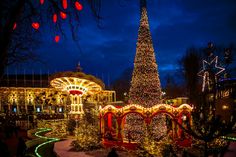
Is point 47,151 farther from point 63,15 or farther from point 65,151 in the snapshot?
point 63,15

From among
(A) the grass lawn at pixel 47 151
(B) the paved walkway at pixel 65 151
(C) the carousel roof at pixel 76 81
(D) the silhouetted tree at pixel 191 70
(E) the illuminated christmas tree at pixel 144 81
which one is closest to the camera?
(A) the grass lawn at pixel 47 151

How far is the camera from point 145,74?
17375 millimetres

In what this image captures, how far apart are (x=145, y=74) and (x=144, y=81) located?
0.40 meters

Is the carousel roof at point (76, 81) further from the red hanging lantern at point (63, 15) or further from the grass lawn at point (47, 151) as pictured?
the red hanging lantern at point (63, 15)

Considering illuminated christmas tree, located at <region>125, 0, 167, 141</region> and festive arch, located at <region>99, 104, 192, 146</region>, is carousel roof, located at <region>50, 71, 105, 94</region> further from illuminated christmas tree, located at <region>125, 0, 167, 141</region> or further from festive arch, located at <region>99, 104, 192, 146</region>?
illuminated christmas tree, located at <region>125, 0, 167, 141</region>

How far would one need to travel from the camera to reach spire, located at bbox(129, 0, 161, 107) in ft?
57.1

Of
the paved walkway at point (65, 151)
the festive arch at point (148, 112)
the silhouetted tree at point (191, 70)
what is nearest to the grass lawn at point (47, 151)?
the paved walkway at point (65, 151)

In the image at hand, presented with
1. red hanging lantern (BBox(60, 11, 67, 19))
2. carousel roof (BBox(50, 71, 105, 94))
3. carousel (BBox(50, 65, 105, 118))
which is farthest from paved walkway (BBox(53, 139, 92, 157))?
red hanging lantern (BBox(60, 11, 67, 19))

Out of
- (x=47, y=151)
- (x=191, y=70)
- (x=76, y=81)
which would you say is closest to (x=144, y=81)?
(x=76, y=81)

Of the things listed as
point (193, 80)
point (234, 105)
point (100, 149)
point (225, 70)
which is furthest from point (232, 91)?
point (100, 149)

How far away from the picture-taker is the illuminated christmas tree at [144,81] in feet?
57.1

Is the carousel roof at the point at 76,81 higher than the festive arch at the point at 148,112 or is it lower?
higher

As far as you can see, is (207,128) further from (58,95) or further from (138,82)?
(58,95)

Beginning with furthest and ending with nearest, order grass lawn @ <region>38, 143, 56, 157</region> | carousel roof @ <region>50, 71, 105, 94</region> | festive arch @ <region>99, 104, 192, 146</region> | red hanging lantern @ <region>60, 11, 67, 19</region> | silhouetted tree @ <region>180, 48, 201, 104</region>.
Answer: silhouetted tree @ <region>180, 48, 201, 104</region> < carousel roof @ <region>50, 71, 105, 94</region> < festive arch @ <region>99, 104, 192, 146</region> < grass lawn @ <region>38, 143, 56, 157</region> < red hanging lantern @ <region>60, 11, 67, 19</region>
